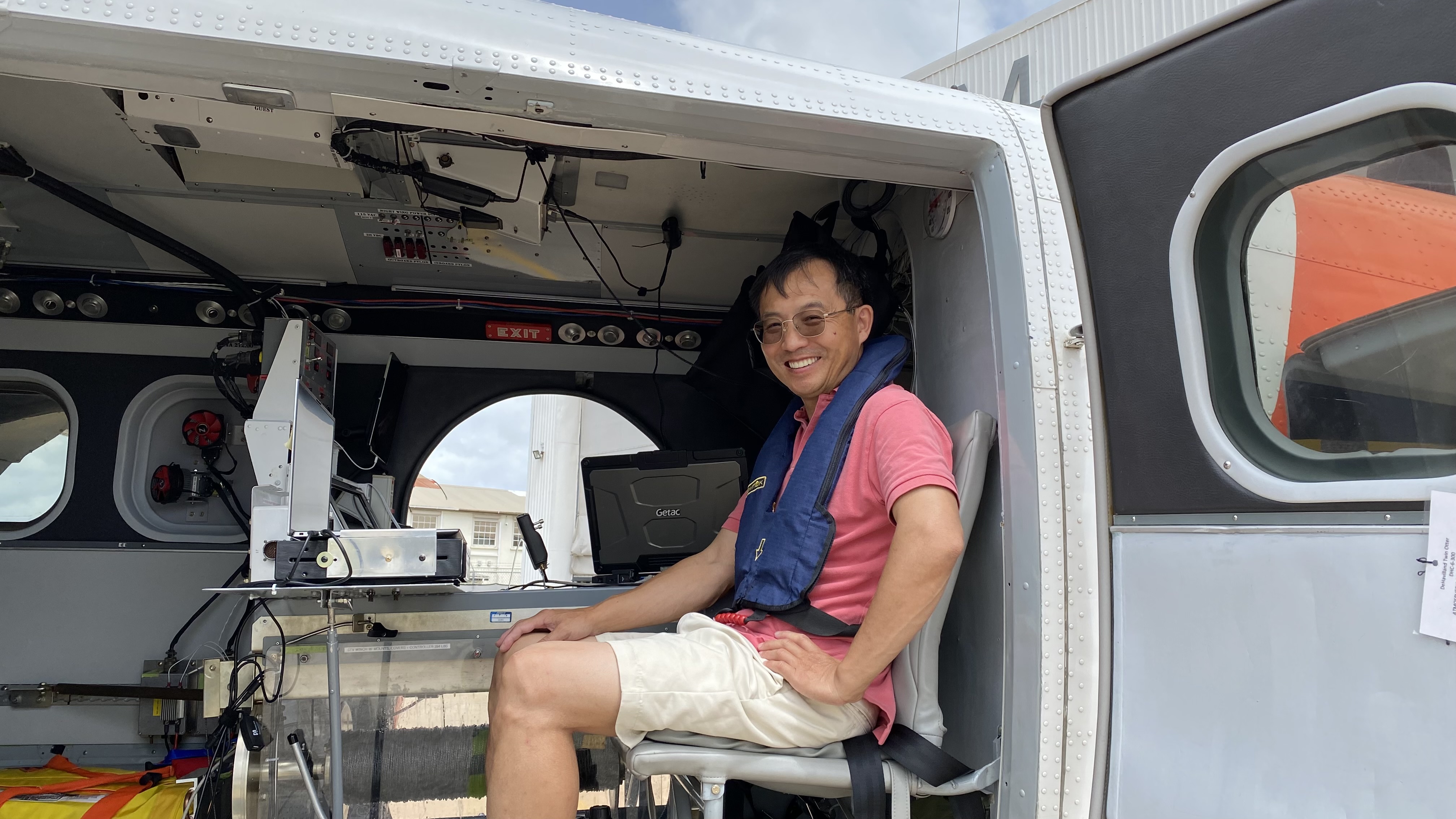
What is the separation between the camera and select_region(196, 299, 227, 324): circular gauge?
3.97 metres

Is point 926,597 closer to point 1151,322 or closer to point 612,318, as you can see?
point 1151,322

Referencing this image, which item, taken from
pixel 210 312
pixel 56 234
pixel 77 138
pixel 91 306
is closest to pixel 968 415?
pixel 77 138

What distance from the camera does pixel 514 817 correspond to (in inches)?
66.8

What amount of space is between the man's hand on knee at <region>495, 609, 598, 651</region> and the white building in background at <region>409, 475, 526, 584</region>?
0.36 metres

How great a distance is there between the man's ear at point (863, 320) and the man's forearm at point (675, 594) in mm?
692

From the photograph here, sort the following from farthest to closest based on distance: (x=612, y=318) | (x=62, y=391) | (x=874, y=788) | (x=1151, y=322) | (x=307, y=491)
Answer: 1. (x=612, y=318)
2. (x=62, y=391)
3. (x=307, y=491)
4. (x=874, y=788)
5. (x=1151, y=322)

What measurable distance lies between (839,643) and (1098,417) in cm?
75

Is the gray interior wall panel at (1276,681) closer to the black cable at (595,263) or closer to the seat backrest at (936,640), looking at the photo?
the seat backrest at (936,640)

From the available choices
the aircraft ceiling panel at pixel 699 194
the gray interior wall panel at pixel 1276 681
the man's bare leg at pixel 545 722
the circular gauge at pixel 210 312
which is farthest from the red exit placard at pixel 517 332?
the gray interior wall panel at pixel 1276 681

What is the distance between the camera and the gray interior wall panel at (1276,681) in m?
1.23

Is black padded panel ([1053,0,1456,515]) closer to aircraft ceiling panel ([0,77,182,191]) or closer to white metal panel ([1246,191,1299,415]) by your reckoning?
white metal panel ([1246,191,1299,415])

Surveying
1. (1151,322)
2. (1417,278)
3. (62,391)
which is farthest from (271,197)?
(1417,278)

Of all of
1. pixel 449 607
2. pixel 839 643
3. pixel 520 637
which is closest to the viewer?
pixel 839 643

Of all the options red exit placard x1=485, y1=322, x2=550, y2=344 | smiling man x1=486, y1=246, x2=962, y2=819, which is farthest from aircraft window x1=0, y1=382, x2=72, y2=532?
smiling man x1=486, y1=246, x2=962, y2=819
